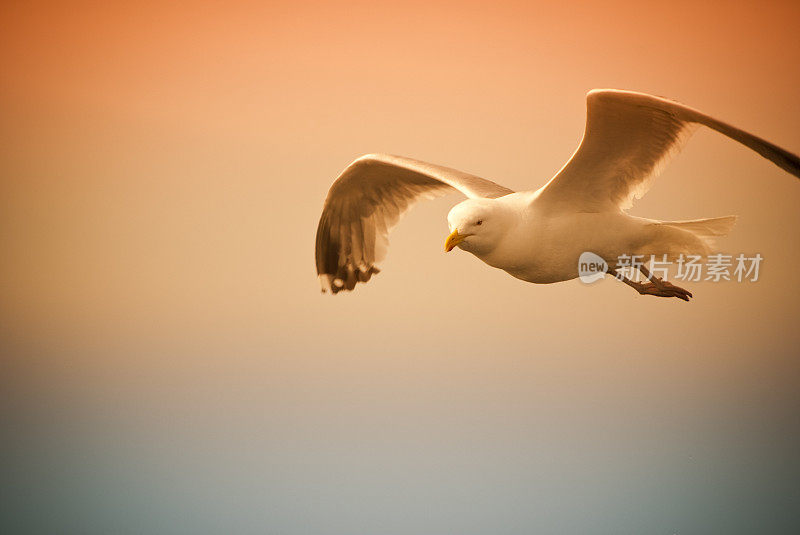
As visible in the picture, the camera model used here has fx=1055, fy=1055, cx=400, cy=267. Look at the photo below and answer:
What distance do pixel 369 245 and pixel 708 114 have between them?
1493 millimetres

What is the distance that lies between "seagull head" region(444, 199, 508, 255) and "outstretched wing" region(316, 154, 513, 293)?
0.61m

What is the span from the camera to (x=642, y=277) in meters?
3.26

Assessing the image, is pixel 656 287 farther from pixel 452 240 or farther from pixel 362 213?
pixel 362 213

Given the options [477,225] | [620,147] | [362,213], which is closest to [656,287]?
[620,147]

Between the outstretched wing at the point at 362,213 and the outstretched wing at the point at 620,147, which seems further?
the outstretched wing at the point at 362,213

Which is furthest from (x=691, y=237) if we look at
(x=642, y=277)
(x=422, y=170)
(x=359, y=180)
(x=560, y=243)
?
(x=359, y=180)

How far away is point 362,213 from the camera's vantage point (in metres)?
3.80

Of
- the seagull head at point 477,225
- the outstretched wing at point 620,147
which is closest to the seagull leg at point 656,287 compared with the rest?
the outstretched wing at point 620,147

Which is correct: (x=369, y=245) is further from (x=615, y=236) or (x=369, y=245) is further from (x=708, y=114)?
(x=708, y=114)

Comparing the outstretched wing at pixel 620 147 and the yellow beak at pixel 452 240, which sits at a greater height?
the outstretched wing at pixel 620 147

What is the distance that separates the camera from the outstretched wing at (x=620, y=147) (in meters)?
2.79

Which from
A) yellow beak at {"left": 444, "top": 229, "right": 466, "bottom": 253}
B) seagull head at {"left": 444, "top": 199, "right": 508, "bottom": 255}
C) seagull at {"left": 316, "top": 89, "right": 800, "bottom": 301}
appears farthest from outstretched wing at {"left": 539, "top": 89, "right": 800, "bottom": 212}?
yellow beak at {"left": 444, "top": 229, "right": 466, "bottom": 253}

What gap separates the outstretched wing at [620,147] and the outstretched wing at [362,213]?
0.66 meters

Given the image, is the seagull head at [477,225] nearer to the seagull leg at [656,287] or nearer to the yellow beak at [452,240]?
the yellow beak at [452,240]
